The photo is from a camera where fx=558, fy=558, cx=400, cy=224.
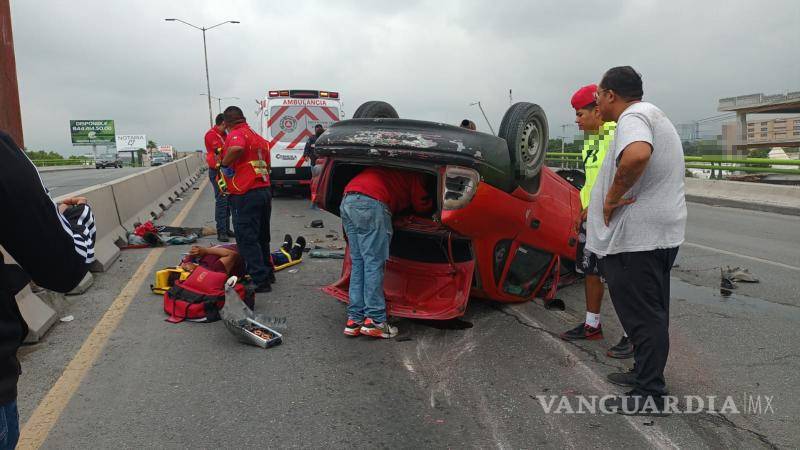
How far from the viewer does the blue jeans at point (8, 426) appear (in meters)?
1.47

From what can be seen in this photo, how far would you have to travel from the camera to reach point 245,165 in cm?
546

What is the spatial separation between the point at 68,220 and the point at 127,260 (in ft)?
18.7

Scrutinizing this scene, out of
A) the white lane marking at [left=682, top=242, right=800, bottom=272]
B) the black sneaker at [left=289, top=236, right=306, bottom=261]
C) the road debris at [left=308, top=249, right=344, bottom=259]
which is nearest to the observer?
the white lane marking at [left=682, top=242, right=800, bottom=272]

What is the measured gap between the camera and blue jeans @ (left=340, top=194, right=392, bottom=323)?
13.2 ft

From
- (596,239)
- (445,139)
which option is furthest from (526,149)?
(596,239)

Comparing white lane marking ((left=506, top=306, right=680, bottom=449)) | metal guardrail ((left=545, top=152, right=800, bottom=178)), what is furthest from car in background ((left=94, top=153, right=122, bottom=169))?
white lane marking ((left=506, top=306, right=680, bottom=449))

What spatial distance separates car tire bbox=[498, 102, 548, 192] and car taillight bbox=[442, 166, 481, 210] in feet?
1.45

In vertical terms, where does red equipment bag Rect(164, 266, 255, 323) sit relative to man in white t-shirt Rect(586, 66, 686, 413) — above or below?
below

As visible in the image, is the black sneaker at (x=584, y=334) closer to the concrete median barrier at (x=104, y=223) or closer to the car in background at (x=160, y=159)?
the concrete median barrier at (x=104, y=223)

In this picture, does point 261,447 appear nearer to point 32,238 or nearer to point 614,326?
point 32,238

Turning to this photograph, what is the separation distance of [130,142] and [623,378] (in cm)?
8245

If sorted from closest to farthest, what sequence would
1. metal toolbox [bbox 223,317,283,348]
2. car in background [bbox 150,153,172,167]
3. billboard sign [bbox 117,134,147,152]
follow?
metal toolbox [bbox 223,317,283,348] → car in background [bbox 150,153,172,167] → billboard sign [bbox 117,134,147,152]

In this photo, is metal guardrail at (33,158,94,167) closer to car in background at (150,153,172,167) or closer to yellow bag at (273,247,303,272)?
car in background at (150,153,172,167)

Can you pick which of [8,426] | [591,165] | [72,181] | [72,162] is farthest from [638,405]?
[72,162]
